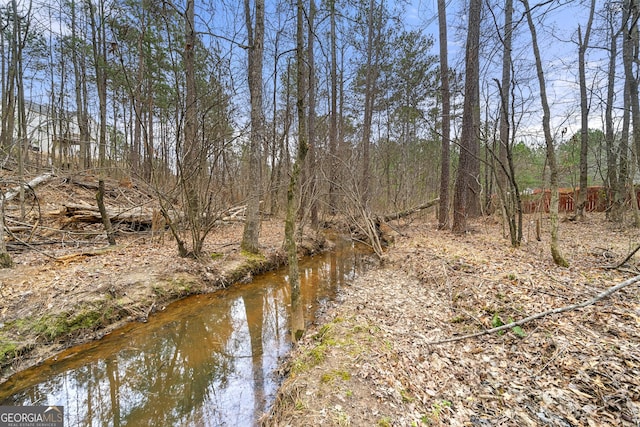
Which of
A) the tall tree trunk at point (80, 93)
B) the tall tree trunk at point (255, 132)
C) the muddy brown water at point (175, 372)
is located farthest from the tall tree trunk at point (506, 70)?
the tall tree trunk at point (80, 93)

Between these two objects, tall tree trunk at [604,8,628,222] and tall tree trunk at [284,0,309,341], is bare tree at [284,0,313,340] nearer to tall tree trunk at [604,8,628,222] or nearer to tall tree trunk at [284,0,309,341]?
tall tree trunk at [284,0,309,341]

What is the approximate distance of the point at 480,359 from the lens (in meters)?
2.79

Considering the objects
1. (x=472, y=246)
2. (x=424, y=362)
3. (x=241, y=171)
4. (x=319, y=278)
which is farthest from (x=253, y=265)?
(x=241, y=171)

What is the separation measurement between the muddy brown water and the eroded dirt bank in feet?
1.81

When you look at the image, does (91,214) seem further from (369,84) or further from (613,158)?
(613,158)

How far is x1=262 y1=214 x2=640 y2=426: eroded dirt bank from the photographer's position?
2107 millimetres

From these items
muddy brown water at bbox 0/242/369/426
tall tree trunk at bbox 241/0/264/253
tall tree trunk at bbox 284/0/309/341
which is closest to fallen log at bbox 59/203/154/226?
tall tree trunk at bbox 241/0/264/253

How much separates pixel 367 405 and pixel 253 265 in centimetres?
495

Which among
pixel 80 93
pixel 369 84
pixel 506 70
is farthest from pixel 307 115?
pixel 80 93

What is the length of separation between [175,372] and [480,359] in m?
3.49

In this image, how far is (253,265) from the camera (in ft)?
21.9

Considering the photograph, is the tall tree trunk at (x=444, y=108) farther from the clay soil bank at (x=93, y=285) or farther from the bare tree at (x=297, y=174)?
A: the bare tree at (x=297, y=174)

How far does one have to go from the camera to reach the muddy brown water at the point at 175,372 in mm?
2762

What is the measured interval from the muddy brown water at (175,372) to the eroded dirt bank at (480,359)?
1.81 feet
